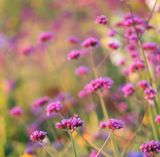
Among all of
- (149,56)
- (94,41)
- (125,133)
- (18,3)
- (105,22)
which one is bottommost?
(18,3)

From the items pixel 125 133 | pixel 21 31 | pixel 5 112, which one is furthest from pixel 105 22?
pixel 21 31

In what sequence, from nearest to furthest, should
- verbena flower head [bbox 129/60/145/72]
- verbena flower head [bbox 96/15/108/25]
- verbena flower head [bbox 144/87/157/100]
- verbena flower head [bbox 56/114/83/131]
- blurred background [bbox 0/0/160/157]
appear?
1. verbena flower head [bbox 56/114/83/131]
2. verbena flower head [bbox 144/87/157/100]
3. verbena flower head [bbox 96/15/108/25]
4. verbena flower head [bbox 129/60/145/72]
5. blurred background [bbox 0/0/160/157]

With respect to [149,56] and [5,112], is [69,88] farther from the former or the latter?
[149,56]

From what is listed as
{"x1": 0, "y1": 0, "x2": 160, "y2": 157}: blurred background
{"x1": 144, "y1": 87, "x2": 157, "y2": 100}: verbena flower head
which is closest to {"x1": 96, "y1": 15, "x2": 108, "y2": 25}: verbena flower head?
{"x1": 144, "y1": 87, "x2": 157, "y2": 100}: verbena flower head

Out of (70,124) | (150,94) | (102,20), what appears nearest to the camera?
(70,124)

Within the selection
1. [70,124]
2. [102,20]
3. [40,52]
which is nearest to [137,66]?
[102,20]

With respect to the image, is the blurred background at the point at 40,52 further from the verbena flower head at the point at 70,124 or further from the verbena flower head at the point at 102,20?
the verbena flower head at the point at 70,124

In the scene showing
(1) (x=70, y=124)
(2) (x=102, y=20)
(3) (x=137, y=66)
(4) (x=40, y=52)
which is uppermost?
(2) (x=102, y=20)

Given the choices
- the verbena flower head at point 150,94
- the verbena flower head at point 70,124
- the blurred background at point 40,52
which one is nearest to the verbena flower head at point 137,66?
the verbena flower head at point 150,94

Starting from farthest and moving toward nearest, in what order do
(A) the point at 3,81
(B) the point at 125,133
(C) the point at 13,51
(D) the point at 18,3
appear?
(D) the point at 18,3
(C) the point at 13,51
(A) the point at 3,81
(B) the point at 125,133

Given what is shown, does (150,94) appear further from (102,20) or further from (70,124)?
(70,124)

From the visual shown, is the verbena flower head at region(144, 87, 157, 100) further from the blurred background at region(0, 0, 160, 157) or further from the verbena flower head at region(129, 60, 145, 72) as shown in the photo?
the blurred background at region(0, 0, 160, 157)
